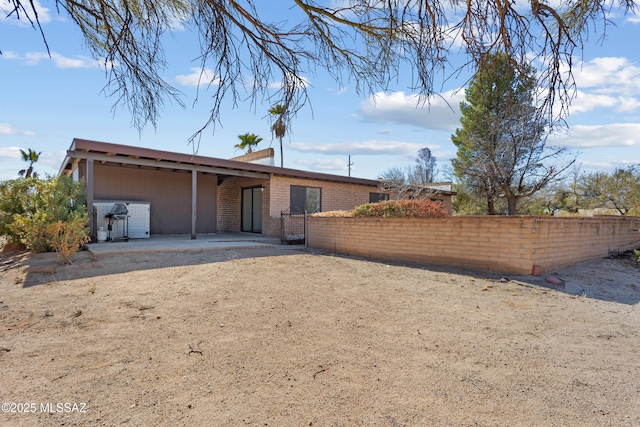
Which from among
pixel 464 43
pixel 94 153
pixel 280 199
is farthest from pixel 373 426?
pixel 280 199

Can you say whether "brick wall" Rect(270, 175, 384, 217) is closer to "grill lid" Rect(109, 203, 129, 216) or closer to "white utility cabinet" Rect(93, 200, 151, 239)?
"white utility cabinet" Rect(93, 200, 151, 239)

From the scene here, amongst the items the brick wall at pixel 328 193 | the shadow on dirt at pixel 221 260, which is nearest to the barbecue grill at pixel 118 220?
the shadow on dirt at pixel 221 260

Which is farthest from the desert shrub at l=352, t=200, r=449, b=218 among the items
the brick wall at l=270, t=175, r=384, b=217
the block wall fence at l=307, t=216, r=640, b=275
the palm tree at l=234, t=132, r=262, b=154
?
the palm tree at l=234, t=132, r=262, b=154

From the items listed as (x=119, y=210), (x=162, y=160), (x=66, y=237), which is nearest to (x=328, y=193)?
(x=162, y=160)

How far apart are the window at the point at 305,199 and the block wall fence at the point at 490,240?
4806 millimetres

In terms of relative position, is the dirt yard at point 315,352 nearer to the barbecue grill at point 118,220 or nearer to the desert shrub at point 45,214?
the desert shrub at point 45,214

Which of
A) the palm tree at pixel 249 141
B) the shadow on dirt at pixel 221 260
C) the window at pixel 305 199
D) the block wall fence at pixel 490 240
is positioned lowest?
the shadow on dirt at pixel 221 260

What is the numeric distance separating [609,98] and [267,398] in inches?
129

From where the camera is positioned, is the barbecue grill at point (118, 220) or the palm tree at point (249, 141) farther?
the palm tree at point (249, 141)

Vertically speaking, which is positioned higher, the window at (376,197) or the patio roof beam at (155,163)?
the patio roof beam at (155,163)

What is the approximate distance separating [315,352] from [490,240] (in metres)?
4.91

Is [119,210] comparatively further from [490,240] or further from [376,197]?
[376,197]

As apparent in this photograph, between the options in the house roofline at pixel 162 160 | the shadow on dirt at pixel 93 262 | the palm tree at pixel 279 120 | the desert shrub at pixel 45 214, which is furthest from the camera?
the house roofline at pixel 162 160

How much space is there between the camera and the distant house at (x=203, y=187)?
10797 millimetres
